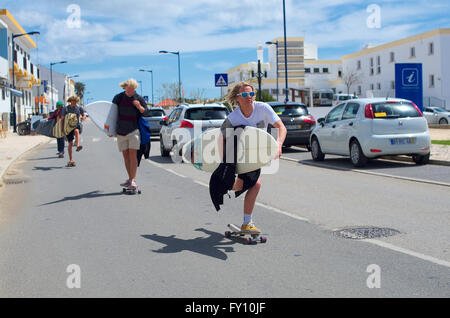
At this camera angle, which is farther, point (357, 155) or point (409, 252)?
point (357, 155)

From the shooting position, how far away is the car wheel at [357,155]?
45.9 ft

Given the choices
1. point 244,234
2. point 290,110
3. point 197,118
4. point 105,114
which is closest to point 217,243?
point 244,234

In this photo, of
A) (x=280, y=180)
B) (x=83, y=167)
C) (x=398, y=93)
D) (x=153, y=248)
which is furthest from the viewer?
(x=398, y=93)

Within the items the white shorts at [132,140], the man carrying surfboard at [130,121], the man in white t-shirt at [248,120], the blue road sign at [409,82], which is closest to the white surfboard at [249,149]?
the man in white t-shirt at [248,120]

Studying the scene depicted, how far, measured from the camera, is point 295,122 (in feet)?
65.0

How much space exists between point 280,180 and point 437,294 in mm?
7613

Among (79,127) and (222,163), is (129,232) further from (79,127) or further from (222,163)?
(79,127)

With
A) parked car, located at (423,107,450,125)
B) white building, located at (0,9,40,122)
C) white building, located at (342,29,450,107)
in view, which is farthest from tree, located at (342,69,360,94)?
white building, located at (0,9,40,122)

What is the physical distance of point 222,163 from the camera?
6.20 metres

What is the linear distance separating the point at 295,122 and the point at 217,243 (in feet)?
45.8

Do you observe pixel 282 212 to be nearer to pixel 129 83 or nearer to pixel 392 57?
pixel 129 83
